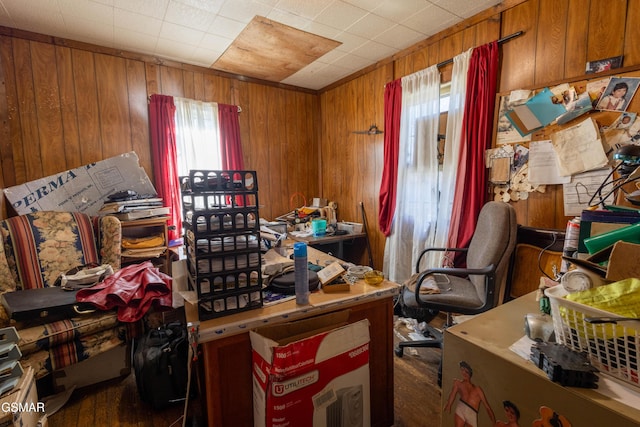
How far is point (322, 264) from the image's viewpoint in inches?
68.7

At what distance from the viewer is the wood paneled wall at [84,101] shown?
8.00 feet

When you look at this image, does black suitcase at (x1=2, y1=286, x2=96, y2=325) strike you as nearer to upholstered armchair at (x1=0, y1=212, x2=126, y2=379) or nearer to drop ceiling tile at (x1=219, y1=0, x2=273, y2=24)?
upholstered armchair at (x1=0, y1=212, x2=126, y2=379)

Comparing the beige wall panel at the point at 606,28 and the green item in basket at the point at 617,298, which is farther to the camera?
the beige wall panel at the point at 606,28

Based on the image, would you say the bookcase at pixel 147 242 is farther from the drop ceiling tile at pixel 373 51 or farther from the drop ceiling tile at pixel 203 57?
the drop ceiling tile at pixel 373 51

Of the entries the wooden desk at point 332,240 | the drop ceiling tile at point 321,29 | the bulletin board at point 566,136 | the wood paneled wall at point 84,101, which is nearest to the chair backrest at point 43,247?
the wood paneled wall at point 84,101

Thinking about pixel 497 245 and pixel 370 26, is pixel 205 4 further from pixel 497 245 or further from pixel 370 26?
pixel 497 245

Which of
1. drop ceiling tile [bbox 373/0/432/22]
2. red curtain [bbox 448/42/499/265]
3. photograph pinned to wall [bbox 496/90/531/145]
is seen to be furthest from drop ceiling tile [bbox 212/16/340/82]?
photograph pinned to wall [bbox 496/90/531/145]

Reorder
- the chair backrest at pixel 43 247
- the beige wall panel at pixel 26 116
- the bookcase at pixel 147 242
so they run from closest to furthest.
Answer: the chair backrest at pixel 43 247
the beige wall panel at pixel 26 116
the bookcase at pixel 147 242

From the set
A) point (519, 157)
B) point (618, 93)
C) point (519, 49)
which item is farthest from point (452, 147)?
point (618, 93)

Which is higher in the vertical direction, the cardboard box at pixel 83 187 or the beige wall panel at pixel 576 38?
the beige wall panel at pixel 576 38

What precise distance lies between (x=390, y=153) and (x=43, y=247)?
301cm

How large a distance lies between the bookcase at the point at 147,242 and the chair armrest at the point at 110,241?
0.51 ft

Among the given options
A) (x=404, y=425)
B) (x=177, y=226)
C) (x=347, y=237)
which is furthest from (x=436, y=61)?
(x=177, y=226)

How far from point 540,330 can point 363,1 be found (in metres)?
2.28
